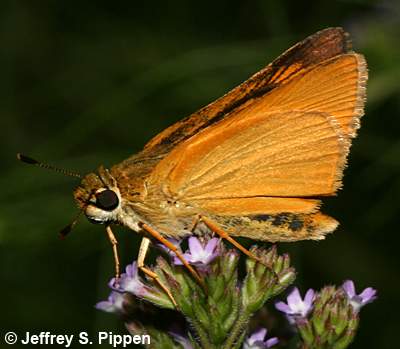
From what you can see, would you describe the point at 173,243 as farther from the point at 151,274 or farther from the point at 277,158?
the point at 277,158

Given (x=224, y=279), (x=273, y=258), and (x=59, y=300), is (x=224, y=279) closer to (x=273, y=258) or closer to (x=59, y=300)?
(x=273, y=258)

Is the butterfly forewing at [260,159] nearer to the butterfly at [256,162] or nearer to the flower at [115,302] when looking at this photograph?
the butterfly at [256,162]

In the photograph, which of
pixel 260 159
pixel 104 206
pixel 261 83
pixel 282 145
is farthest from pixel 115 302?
pixel 261 83

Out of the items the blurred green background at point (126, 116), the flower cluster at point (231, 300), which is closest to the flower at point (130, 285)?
the flower cluster at point (231, 300)

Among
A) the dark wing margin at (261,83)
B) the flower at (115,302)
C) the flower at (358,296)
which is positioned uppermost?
the dark wing margin at (261,83)

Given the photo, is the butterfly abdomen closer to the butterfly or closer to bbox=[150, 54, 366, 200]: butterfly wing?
the butterfly
